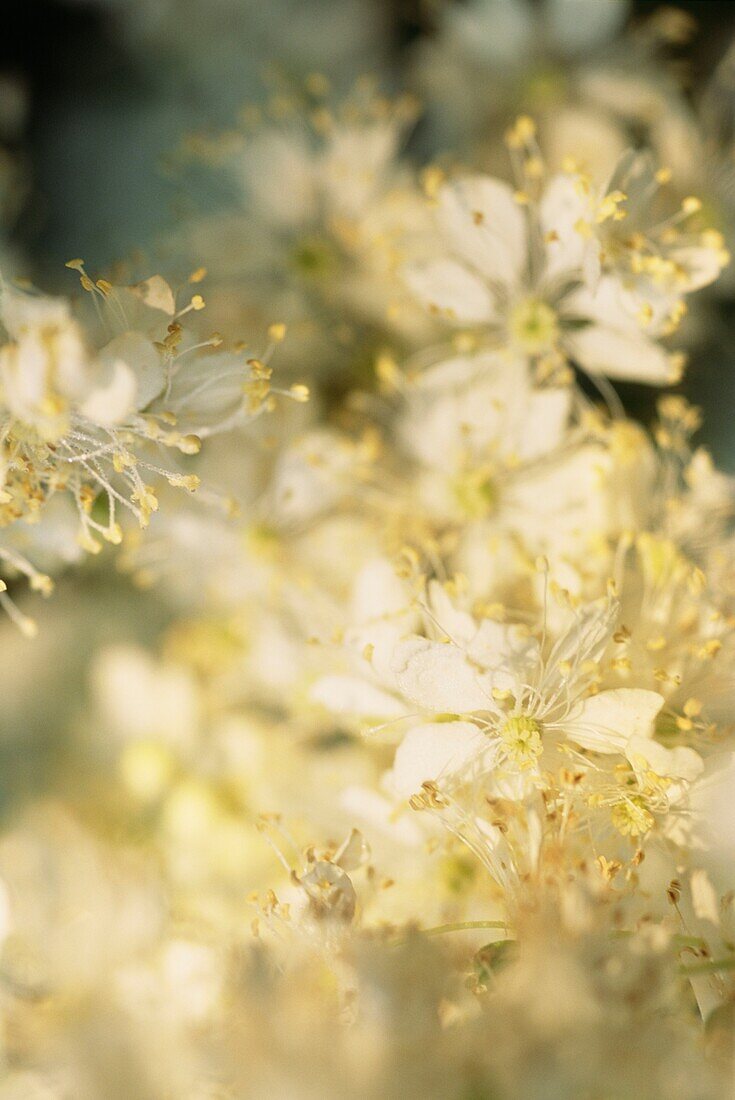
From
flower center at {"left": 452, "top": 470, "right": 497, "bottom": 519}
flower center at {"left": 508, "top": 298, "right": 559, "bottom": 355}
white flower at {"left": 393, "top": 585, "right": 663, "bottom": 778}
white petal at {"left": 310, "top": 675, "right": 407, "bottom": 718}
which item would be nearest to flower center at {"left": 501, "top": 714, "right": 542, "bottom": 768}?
white flower at {"left": 393, "top": 585, "right": 663, "bottom": 778}

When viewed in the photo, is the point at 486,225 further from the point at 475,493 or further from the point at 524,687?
the point at 524,687

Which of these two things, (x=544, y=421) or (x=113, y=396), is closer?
(x=113, y=396)

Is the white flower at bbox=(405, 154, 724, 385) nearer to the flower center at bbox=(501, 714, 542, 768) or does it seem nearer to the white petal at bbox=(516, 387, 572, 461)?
the white petal at bbox=(516, 387, 572, 461)

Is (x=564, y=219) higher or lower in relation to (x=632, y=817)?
higher

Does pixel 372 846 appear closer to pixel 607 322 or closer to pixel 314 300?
pixel 607 322

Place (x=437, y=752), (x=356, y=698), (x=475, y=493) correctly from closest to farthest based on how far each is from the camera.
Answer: (x=437, y=752) < (x=356, y=698) < (x=475, y=493)

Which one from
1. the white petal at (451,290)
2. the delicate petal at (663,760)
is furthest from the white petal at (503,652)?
the white petal at (451,290)

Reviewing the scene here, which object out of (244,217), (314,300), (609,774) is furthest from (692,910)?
(244,217)

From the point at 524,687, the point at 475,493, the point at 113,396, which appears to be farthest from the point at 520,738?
the point at 113,396

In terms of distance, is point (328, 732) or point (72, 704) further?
point (72, 704)
